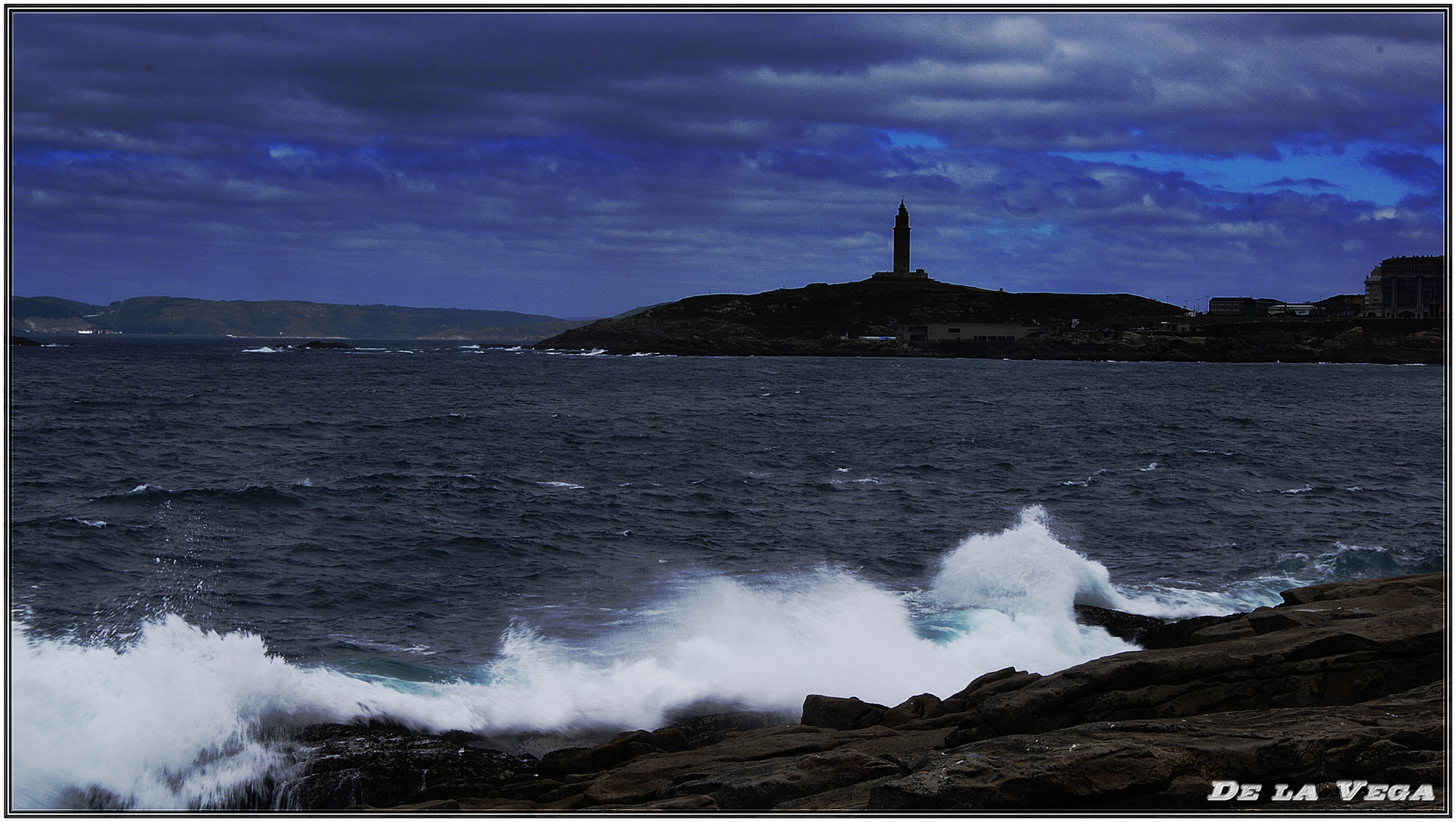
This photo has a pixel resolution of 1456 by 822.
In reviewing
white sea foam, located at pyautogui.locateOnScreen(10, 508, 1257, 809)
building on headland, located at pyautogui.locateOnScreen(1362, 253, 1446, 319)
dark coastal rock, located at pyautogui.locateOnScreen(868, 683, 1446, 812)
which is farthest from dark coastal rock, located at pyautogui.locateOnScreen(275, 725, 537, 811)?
building on headland, located at pyautogui.locateOnScreen(1362, 253, 1446, 319)

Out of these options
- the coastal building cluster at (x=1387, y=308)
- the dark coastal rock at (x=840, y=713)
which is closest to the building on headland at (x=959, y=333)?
the coastal building cluster at (x=1387, y=308)

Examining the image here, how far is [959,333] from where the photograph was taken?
587 feet

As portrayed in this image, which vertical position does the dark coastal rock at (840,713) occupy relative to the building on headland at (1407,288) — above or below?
below

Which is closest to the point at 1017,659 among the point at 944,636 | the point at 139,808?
the point at 944,636

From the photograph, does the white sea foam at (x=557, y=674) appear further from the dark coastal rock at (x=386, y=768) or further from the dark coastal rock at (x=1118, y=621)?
the dark coastal rock at (x=386, y=768)

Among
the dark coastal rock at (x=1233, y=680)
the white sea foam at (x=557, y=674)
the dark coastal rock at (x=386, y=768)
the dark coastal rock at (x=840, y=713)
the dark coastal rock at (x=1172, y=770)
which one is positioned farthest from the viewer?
the dark coastal rock at (x=840, y=713)

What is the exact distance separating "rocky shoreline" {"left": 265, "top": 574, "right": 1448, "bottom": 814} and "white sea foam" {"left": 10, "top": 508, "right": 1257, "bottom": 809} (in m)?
0.94

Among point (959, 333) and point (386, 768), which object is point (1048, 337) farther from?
point (386, 768)

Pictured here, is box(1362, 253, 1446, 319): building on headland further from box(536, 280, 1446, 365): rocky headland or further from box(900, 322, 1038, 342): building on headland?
box(900, 322, 1038, 342): building on headland

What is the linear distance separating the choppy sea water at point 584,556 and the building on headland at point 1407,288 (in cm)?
15758

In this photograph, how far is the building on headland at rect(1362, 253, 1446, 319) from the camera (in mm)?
181625

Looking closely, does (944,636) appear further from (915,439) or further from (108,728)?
(915,439)

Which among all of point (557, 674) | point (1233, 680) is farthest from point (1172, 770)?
point (557, 674)

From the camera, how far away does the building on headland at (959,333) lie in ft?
582
